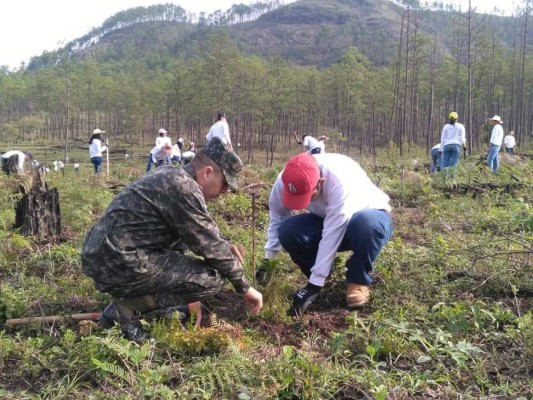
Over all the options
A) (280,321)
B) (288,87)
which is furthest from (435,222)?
(288,87)

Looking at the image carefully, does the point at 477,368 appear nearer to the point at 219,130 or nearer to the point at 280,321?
the point at 280,321

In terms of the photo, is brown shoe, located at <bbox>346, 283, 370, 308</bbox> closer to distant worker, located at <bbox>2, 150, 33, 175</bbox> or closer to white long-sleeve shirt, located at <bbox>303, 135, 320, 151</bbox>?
distant worker, located at <bbox>2, 150, 33, 175</bbox>

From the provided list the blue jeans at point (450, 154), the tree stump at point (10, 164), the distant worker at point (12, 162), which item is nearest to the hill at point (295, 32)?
the blue jeans at point (450, 154)

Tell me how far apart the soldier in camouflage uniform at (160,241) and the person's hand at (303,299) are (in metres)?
0.36

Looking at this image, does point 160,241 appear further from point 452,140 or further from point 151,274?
point 452,140

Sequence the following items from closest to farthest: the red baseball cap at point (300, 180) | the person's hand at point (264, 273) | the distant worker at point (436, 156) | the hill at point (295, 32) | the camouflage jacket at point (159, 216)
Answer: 1. the camouflage jacket at point (159, 216)
2. the red baseball cap at point (300, 180)
3. the person's hand at point (264, 273)
4. the distant worker at point (436, 156)
5. the hill at point (295, 32)

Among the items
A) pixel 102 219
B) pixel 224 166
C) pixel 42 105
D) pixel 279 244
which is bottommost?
pixel 279 244

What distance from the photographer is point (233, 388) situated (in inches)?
84.7

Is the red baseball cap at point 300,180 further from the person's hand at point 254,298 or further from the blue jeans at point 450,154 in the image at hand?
the blue jeans at point 450,154

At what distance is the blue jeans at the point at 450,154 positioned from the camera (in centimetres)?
1042

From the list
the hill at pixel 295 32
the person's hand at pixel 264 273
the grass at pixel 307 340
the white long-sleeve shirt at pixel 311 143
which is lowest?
the grass at pixel 307 340

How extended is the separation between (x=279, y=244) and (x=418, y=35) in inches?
1180

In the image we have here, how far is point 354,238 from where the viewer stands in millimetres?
3080

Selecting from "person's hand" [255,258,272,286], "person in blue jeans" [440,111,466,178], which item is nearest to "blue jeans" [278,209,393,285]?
"person's hand" [255,258,272,286]
